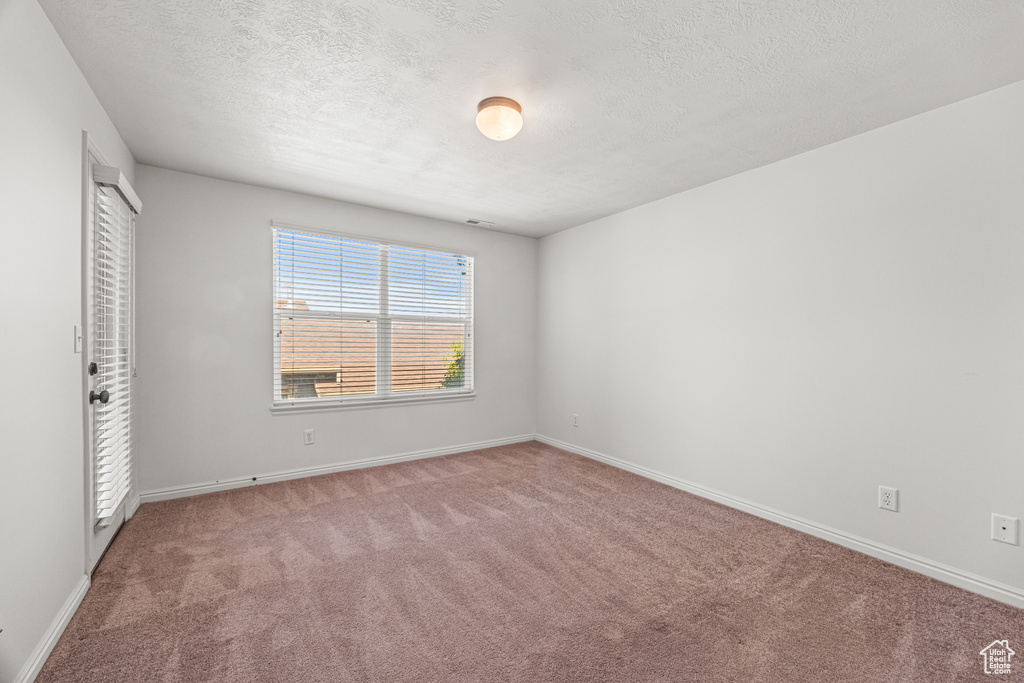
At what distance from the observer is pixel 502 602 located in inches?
81.7

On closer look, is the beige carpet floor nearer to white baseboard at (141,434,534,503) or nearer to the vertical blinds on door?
white baseboard at (141,434,534,503)

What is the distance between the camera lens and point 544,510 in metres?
3.20

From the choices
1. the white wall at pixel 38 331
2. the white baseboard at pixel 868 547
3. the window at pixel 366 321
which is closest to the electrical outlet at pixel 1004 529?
the white baseboard at pixel 868 547

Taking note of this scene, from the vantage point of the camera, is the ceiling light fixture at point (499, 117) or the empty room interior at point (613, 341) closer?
the empty room interior at point (613, 341)

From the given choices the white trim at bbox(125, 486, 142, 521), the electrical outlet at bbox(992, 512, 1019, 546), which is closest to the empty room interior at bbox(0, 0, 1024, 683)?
the electrical outlet at bbox(992, 512, 1019, 546)

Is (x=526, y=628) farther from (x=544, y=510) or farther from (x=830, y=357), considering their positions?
(x=830, y=357)

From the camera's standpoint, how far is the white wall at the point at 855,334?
2.19m

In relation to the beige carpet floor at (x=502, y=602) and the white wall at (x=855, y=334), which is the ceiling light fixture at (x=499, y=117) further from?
the beige carpet floor at (x=502, y=602)

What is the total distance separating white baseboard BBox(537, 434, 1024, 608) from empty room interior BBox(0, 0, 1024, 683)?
2 cm

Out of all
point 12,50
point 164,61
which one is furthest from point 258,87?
point 12,50

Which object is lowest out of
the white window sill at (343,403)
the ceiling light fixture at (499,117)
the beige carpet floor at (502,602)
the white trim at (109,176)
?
the beige carpet floor at (502,602)

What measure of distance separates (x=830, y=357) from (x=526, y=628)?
239cm

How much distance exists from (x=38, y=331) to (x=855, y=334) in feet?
12.9

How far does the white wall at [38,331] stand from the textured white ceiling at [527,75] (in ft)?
0.95
